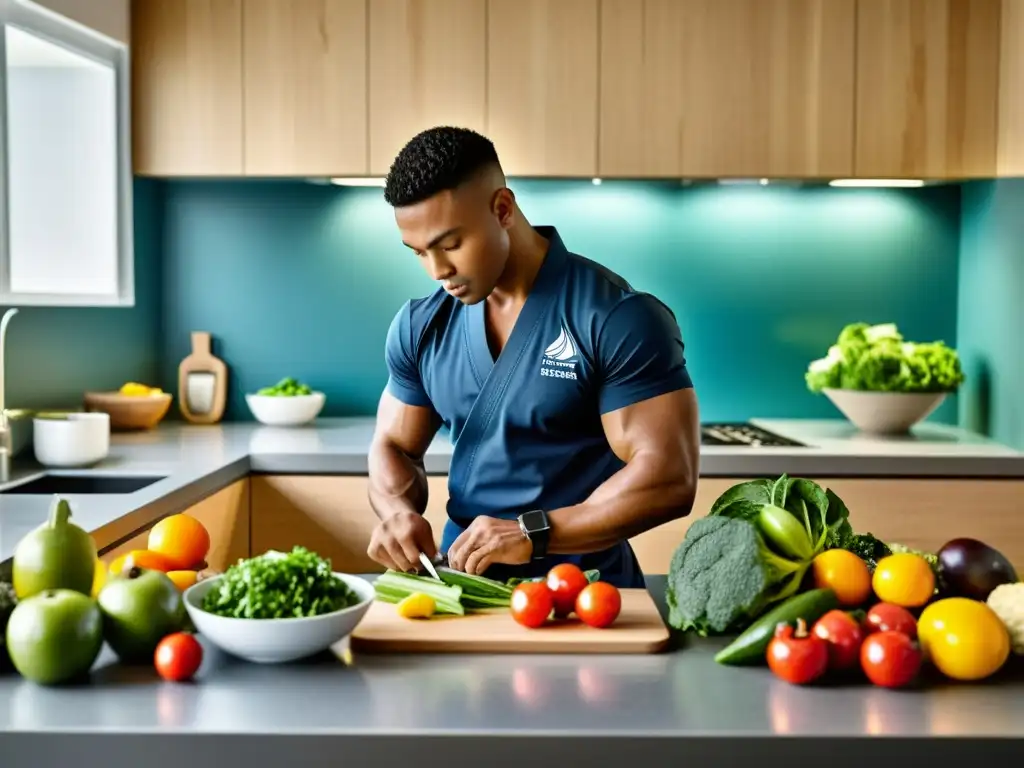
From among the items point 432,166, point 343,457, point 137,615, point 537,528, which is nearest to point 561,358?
point 537,528

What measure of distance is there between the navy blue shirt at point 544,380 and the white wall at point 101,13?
1.56m

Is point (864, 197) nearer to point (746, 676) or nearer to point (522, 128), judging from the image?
point (522, 128)

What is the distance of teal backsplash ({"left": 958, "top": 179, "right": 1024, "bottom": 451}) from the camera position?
3.40m

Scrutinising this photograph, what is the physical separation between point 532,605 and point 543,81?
2304 millimetres

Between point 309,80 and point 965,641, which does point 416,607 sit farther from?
point 309,80

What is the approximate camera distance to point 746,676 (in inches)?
55.2

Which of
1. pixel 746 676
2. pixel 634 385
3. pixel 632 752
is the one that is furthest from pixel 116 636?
pixel 634 385

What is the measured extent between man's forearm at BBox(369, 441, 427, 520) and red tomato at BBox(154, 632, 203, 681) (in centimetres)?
72

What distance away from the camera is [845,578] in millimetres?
1533

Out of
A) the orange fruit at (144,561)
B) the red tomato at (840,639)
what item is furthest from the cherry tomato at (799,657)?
the orange fruit at (144,561)

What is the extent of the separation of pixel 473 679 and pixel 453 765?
18cm

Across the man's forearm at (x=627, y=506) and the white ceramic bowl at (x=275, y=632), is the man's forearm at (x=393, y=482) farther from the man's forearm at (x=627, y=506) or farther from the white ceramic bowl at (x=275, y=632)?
the white ceramic bowl at (x=275, y=632)

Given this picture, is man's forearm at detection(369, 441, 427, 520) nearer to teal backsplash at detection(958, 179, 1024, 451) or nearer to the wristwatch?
the wristwatch

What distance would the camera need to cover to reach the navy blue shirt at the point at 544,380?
80.4 inches
